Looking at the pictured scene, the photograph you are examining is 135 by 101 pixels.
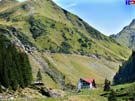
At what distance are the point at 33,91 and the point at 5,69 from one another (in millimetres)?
10472

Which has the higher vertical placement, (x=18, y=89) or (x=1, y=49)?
(x=1, y=49)

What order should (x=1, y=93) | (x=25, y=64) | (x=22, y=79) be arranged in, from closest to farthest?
1. (x=1, y=93)
2. (x=22, y=79)
3. (x=25, y=64)

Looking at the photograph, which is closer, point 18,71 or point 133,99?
point 133,99

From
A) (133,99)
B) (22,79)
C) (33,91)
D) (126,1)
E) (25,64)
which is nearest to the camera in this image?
(126,1)

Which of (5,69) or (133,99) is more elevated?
(5,69)

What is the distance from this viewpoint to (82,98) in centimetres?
10344

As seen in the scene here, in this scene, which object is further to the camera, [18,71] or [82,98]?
[18,71]

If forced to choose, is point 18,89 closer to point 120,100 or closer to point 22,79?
point 22,79

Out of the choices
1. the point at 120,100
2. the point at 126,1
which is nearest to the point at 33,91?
the point at 120,100

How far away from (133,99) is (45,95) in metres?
26.8

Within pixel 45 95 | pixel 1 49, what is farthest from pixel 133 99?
pixel 1 49

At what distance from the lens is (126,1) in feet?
109

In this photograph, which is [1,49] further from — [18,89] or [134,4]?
[134,4]

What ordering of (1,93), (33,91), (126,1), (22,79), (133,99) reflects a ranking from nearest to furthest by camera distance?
(126,1)
(1,93)
(133,99)
(33,91)
(22,79)
